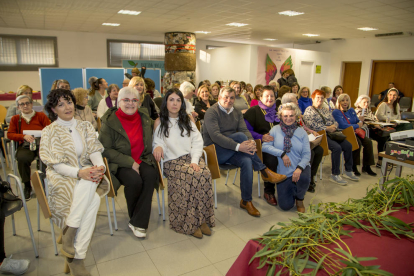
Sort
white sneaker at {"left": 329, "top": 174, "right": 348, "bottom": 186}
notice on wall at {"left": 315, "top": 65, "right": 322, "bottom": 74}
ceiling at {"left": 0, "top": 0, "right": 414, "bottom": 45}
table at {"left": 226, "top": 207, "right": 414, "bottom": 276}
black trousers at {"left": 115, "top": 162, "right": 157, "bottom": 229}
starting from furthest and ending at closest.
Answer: notice on wall at {"left": 315, "top": 65, "right": 322, "bottom": 74} < ceiling at {"left": 0, "top": 0, "right": 414, "bottom": 45} < white sneaker at {"left": 329, "top": 174, "right": 348, "bottom": 186} < black trousers at {"left": 115, "top": 162, "right": 157, "bottom": 229} < table at {"left": 226, "top": 207, "right": 414, "bottom": 276}

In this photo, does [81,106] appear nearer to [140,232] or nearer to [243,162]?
[140,232]

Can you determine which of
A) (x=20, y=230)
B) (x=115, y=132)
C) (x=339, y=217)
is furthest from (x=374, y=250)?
(x=20, y=230)

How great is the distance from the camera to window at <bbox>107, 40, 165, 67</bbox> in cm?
1128

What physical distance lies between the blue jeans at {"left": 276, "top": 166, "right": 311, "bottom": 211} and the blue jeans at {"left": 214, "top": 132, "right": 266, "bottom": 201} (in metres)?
0.30

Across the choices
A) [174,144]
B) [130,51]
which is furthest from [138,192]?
[130,51]

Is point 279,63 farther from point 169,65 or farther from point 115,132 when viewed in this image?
point 115,132

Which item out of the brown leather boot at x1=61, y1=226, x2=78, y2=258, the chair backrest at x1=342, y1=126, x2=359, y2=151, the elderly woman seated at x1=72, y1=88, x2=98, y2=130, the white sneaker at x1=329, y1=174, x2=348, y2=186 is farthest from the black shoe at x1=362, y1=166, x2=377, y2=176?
the brown leather boot at x1=61, y1=226, x2=78, y2=258

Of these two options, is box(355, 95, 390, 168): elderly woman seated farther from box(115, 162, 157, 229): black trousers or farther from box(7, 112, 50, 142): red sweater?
box(7, 112, 50, 142): red sweater

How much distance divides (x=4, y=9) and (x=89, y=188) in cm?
676

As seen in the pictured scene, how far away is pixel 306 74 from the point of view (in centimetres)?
1139

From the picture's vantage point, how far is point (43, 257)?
2.23 m

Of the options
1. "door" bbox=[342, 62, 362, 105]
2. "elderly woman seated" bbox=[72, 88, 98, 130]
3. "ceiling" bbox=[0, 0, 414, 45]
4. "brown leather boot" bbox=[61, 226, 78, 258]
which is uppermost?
"ceiling" bbox=[0, 0, 414, 45]

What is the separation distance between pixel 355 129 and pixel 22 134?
4.57m

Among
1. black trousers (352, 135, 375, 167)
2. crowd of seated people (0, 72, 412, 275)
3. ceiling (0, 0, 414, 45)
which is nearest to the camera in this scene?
crowd of seated people (0, 72, 412, 275)
